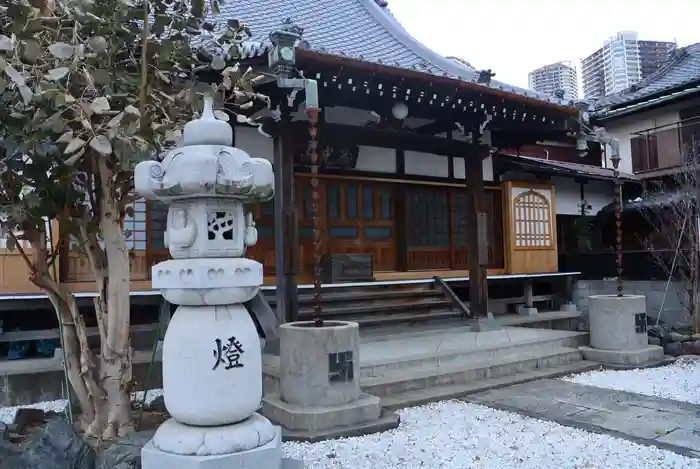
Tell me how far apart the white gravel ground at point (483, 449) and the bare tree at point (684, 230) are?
6.29m

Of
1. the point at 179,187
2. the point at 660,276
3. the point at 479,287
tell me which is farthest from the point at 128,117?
the point at 660,276

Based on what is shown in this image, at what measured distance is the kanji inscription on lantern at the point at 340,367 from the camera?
551 cm


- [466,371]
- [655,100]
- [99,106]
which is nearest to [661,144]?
[655,100]

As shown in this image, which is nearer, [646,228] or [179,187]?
[179,187]

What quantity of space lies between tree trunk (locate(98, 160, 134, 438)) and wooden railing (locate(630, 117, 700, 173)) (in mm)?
15036

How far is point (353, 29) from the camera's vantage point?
10.5 metres

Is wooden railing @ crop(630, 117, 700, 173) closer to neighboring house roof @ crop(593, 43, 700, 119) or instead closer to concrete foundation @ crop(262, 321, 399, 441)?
neighboring house roof @ crop(593, 43, 700, 119)

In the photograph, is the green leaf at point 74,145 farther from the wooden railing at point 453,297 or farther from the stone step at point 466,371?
the wooden railing at point 453,297

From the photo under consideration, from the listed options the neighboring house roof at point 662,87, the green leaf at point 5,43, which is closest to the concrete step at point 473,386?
the green leaf at point 5,43

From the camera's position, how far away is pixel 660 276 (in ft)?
45.3

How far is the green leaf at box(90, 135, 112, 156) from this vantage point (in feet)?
12.4

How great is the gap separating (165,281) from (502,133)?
29.7 ft

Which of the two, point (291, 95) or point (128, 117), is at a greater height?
point (291, 95)

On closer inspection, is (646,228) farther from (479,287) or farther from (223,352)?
(223,352)
